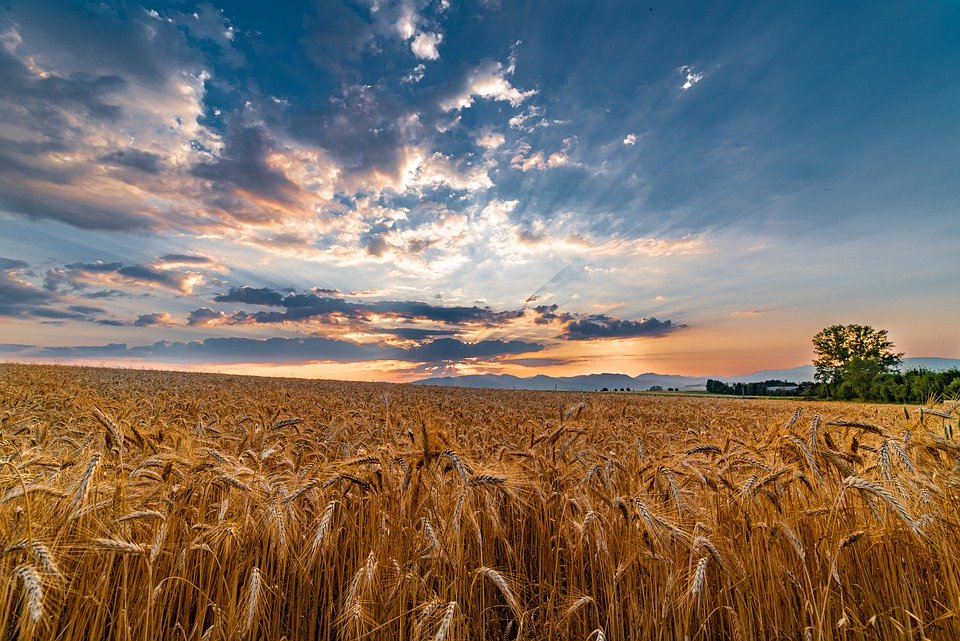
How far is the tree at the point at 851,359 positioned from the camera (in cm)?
7288

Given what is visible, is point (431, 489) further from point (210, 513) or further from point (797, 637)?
point (797, 637)

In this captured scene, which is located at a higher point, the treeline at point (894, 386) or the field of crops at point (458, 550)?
the treeline at point (894, 386)

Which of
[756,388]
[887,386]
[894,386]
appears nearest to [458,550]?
[894,386]

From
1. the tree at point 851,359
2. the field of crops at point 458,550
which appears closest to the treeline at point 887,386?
the tree at point 851,359

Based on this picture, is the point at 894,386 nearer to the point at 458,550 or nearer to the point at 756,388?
the point at 756,388

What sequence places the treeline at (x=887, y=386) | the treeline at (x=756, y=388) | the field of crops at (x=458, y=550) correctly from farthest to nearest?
the treeline at (x=756, y=388), the treeline at (x=887, y=386), the field of crops at (x=458, y=550)

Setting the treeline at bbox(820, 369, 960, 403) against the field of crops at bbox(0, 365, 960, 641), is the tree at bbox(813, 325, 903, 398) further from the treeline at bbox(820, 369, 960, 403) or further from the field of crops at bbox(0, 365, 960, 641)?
the field of crops at bbox(0, 365, 960, 641)

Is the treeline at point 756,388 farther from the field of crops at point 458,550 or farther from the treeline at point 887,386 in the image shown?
the field of crops at point 458,550

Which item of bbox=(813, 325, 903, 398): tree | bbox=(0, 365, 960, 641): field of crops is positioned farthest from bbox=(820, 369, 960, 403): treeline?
bbox=(0, 365, 960, 641): field of crops

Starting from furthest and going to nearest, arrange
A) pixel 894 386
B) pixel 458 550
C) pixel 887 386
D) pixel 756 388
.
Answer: pixel 756 388
pixel 887 386
pixel 894 386
pixel 458 550

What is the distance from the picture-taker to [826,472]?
A: 4.75 metres

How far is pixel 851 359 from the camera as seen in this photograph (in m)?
79.7

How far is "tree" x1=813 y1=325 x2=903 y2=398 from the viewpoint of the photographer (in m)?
72.9

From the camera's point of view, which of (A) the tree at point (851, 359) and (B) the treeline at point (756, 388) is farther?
(B) the treeline at point (756, 388)
